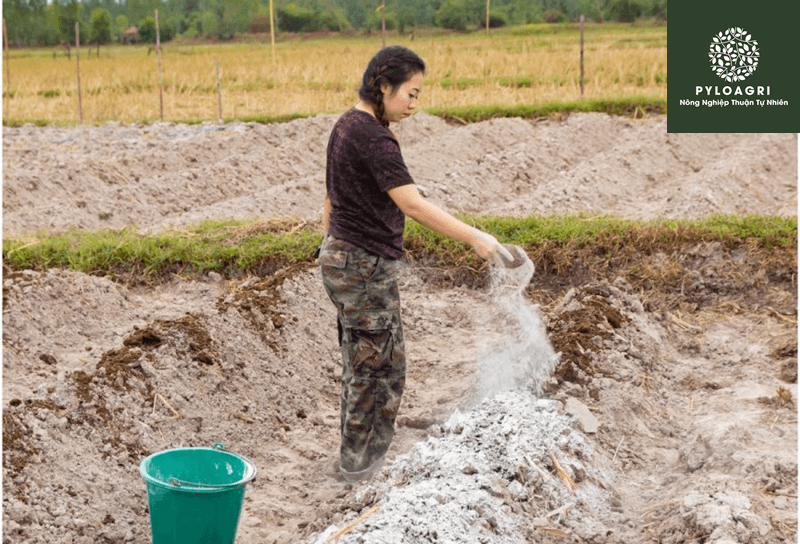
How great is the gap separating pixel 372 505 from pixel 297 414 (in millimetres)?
1684

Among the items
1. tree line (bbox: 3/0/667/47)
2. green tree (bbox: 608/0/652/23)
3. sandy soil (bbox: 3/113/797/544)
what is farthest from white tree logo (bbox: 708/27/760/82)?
green tree (bbox: 608/0/652/23)

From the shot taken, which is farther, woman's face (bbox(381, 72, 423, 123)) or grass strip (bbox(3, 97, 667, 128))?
grass strip (bbox(3, 97, 667, 128))

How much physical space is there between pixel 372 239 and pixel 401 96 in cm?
62

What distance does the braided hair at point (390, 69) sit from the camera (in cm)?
403

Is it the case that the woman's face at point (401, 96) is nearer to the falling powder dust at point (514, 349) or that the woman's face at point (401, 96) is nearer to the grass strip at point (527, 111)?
the falling powder dust at point (514, 349)

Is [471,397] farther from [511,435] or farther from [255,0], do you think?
[255,0]

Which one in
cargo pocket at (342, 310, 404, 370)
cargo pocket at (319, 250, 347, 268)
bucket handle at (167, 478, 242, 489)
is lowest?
bucket handle at (167, 478, 242, 489)

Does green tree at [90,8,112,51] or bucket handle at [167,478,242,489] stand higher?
green tree at [90,8,112,51]

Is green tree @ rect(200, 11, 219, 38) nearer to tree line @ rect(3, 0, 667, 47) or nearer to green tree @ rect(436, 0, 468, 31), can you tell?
tree line @ rect(3, 0, 667, 47)

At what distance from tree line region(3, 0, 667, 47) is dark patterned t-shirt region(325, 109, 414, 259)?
126 ft

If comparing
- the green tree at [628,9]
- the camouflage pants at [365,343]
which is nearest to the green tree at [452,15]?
the green tree at [628,9]

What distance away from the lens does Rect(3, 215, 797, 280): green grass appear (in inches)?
287

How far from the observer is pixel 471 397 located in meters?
5.47

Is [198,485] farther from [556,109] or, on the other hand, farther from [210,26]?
[210,26]
